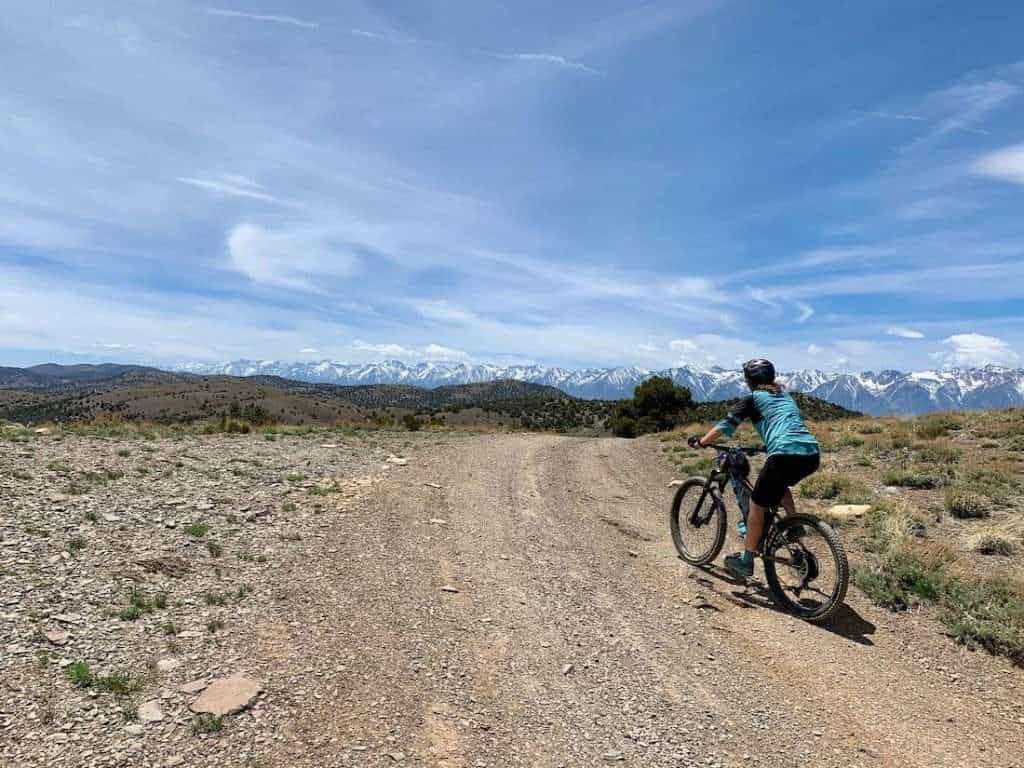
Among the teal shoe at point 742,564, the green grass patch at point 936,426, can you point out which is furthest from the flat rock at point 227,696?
the green grass patch at point 936,426

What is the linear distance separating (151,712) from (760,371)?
7.96 m

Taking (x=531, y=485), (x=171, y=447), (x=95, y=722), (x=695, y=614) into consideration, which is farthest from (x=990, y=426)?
(x=171, y=447)

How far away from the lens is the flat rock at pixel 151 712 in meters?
4.48

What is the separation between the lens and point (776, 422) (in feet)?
25.2

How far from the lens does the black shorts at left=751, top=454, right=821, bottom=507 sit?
24.2 feet

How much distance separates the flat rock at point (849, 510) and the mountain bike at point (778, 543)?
3.61 m

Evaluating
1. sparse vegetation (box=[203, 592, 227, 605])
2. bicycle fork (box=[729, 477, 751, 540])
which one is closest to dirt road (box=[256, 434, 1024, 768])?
sparse vegetation (box=[203, 592, 227, 605])

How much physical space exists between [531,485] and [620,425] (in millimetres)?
31599

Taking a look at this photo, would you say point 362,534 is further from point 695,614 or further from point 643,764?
point 643,764

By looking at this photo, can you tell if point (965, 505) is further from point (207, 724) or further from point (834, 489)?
point (207, 724)

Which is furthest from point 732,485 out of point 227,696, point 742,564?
point 227,696

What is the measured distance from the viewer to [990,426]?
19.9 metres

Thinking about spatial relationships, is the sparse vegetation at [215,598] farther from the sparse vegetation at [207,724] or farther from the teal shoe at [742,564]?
the teal shoe at [742,564]

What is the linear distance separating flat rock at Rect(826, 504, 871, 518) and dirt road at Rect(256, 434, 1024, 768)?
13.1 feet
